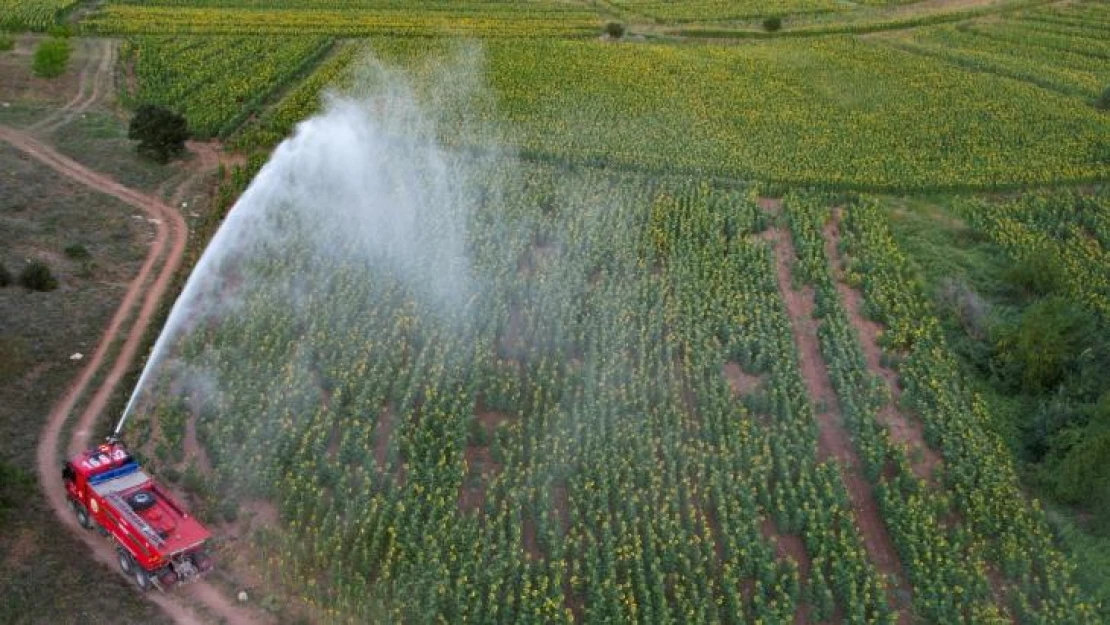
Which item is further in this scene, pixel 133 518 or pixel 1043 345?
pixel 1043 345

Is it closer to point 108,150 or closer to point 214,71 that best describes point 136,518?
point 108,150

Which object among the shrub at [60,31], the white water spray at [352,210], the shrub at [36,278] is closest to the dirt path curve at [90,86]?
the shrub at [60,31]

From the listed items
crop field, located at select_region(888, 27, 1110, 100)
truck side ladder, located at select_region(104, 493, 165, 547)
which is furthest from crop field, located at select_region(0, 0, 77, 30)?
crop field, located at select_region(888, 27, 1110, 100)

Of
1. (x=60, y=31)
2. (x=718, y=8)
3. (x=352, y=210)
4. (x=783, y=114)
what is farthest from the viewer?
A: (x=718, y=8)

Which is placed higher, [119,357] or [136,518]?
[136,518]

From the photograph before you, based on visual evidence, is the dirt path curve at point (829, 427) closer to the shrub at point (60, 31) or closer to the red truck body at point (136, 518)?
the red truck body at point (136, 518)

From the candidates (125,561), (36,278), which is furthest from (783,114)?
(125,561)

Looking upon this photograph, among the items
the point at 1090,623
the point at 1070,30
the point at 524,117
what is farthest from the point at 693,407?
the point at 1070,30
